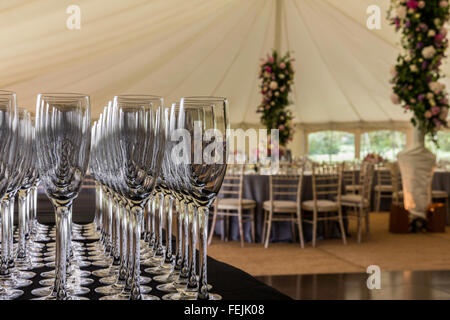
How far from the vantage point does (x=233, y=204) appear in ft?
20.4

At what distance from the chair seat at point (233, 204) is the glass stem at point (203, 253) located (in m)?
5.37

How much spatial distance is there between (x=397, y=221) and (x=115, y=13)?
5.13 m

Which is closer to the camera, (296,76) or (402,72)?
(402,72)

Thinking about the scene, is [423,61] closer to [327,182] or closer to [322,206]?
[327,182]

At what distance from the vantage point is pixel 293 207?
19.9 feet

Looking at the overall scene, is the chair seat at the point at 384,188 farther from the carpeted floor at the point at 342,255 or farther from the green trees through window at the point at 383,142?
the green trees through window at the point at 383,142

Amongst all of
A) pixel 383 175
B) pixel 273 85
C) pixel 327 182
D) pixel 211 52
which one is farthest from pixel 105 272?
pixel 211 52

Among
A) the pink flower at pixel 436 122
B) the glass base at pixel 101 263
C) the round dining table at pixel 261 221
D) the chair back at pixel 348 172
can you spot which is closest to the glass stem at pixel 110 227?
→ the glass base at pixel 101 263

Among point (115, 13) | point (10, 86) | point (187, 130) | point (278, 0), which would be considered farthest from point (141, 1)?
point (187, 130)

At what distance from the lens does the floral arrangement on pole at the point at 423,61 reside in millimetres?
5809

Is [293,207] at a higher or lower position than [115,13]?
lower

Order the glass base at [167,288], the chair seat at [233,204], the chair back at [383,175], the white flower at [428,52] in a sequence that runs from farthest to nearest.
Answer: the chair back at [383,175] < the chair seat at [233,204] < the white flower at [428,52] < the glass base at [167,288]

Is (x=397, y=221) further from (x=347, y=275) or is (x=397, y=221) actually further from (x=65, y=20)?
(x=65, y=20)
